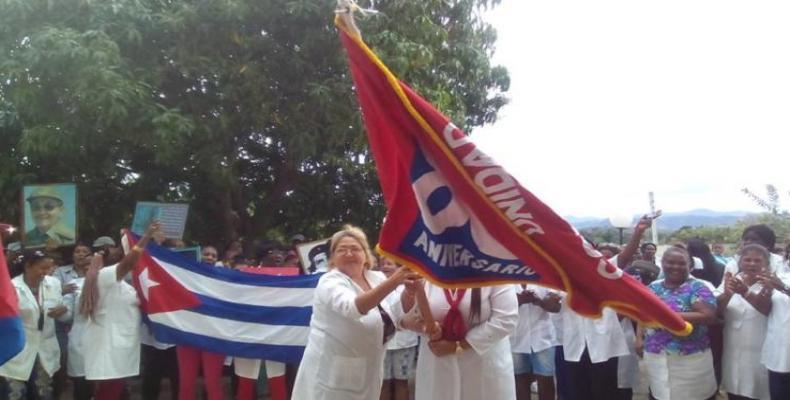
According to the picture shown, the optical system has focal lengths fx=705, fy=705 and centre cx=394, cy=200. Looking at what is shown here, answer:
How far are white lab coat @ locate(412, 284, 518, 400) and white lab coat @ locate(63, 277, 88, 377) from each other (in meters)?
4.12

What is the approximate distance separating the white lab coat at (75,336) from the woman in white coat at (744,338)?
5.65 m

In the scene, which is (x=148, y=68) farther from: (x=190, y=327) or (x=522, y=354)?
(x=522, y=354)

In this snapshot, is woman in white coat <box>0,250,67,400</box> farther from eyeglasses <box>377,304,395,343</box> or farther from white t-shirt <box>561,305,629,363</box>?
white t-shirt <box>561,305,629,363</box>

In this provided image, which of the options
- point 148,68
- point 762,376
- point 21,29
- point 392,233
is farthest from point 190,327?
point 762,376

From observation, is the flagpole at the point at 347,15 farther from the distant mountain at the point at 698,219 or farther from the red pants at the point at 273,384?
the distant mountain at the point at 698,219

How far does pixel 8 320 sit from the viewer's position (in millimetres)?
3258

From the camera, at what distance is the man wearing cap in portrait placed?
823cm

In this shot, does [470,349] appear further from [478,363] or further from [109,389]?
[109,389]

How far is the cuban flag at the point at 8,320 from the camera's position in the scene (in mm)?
3225

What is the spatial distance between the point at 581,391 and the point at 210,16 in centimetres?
574

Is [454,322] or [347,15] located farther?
[454,322]

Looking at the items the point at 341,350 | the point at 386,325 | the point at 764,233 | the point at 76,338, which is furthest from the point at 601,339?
the point at 76,338

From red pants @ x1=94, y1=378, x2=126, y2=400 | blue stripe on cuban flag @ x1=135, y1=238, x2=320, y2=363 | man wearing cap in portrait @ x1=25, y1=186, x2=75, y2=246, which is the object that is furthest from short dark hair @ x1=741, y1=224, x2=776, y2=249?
man wearing cap in portrait @ x1=25, y1=186, x2=75, y2=246

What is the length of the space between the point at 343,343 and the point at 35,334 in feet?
12.0
